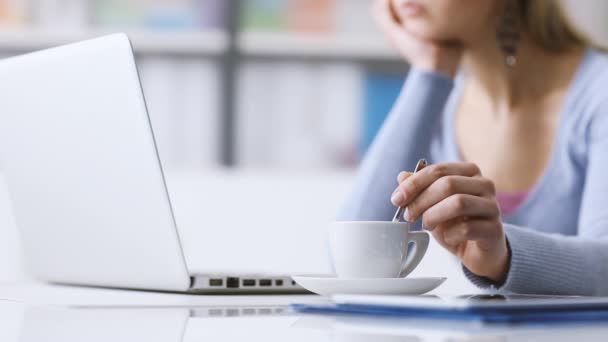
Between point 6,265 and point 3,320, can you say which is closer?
point 3,320

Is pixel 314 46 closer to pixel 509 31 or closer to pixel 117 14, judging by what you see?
pixel 117 14

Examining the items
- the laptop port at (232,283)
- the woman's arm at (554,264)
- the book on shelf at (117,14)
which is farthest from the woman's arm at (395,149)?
the book on shelf at (117,14)

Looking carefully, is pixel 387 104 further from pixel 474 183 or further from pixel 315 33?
pixel 474 183

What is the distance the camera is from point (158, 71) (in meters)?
3.15

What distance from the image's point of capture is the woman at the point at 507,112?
144cm

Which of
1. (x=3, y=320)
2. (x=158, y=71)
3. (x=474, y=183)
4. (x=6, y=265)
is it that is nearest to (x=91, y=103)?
(x=3, y=320)

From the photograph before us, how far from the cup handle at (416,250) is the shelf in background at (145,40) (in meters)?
2.37

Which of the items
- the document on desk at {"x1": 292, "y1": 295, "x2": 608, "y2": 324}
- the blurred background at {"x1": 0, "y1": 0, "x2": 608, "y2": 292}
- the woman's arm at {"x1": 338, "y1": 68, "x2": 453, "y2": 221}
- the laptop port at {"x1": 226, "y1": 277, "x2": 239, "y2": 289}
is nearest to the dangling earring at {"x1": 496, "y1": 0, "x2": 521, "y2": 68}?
the woman's arm at {"x1": 338, "y1": 68, "x2": 453, "y2": 221}

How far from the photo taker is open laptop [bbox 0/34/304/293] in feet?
2.60

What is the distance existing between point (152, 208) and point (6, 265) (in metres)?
0.75

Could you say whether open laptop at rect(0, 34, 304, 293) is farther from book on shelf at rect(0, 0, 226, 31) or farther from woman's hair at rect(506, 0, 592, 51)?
book on shelf at rect(0, 0, 226, 31)

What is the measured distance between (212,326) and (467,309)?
0.19 meters

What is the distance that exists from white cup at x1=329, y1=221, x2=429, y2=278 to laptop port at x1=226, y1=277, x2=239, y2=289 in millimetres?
148

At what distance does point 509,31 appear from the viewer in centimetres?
167
